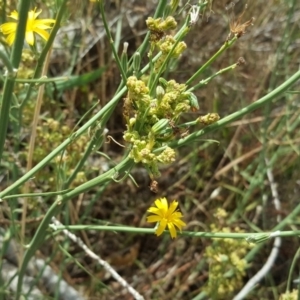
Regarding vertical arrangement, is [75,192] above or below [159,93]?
below

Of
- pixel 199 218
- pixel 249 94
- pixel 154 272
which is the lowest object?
pixel 154 272

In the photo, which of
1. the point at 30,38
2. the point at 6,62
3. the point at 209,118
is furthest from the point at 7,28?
the point at 209,118

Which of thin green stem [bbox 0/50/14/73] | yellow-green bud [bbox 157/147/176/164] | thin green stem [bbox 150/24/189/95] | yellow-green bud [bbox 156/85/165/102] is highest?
thin green stem [bbox 0/50/14/73]

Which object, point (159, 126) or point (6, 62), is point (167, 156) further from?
point (6, 62)

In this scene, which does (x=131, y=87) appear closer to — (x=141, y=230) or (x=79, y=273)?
(x=141, y=230)

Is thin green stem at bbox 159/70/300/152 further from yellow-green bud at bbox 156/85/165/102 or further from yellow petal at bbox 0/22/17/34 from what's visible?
yellow petal at bbox 0/22/17/34

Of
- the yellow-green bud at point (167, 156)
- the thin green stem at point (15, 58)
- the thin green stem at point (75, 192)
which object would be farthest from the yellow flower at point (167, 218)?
the thin green stem at point (15, 58)

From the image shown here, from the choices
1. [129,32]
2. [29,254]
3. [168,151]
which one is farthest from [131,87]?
[129,32]

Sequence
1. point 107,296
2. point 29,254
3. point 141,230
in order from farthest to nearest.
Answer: point 107,296 < point 29,254 < point 141,230

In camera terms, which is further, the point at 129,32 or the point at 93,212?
the point at 129,32

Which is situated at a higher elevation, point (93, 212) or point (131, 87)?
point (131, 87)

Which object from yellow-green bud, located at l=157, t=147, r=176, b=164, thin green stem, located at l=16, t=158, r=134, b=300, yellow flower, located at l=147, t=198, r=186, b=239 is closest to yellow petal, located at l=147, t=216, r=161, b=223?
yellow flower, located at l=147, t=198, r=186, b=239
